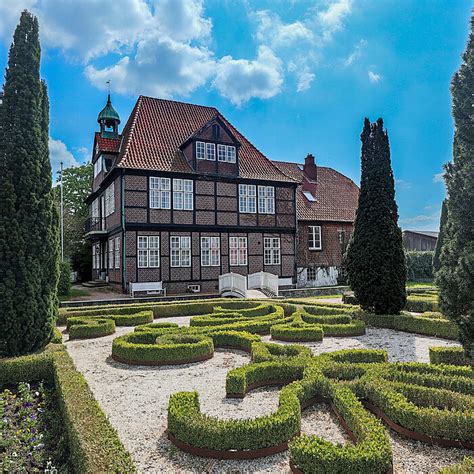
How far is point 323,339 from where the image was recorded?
11586mm

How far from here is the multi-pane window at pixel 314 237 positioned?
30141 mm

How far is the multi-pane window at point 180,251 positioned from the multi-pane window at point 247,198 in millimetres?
4161

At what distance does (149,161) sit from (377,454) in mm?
21274

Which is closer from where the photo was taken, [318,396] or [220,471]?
[220,471]

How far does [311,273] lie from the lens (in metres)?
29.9

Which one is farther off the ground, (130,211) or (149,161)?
(149,161)

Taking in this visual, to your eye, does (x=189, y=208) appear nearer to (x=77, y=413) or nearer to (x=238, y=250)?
Answer: (x=238, y=250)

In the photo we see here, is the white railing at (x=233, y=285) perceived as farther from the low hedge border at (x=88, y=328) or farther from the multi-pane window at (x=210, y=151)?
the low hedge border at (x=88, y=328)

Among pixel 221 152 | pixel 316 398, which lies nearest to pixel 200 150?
pixel 221 152

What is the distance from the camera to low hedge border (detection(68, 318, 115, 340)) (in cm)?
1205

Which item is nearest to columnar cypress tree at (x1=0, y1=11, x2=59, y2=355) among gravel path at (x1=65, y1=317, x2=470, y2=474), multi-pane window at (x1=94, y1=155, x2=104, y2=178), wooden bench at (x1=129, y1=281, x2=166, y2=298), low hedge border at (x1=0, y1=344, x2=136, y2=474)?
low hedge border at (x1=0, y1=344, x2=136, y2=474)

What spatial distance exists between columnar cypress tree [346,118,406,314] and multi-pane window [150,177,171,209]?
12189mm

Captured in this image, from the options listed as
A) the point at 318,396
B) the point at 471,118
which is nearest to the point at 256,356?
the point at 318,396

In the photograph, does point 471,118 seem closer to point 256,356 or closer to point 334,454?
point 334,454
